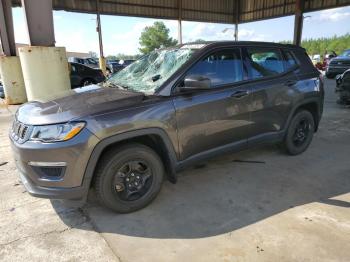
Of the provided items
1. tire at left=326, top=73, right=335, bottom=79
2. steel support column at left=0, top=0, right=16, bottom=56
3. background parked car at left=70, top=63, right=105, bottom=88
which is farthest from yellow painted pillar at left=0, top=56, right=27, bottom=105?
tire at left=326, top=73, right=335, bottom=79

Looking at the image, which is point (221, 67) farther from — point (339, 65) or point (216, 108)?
point (339, 65)

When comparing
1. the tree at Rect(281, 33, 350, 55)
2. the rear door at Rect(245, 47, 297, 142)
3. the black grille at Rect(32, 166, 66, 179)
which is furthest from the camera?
the tree at Rect(281, 33, 350, 55)

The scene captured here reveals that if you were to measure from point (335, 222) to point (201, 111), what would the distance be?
5.81 feet

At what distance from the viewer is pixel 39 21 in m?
6.94

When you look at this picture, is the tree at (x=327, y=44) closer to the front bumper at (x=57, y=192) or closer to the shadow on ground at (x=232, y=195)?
the shadow on ground at (x=232, y=195)

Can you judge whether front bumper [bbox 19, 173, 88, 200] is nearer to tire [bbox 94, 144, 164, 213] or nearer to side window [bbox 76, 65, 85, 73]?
tire [bbox 94, 144, 164, 213]

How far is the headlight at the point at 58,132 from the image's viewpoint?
2.69 metres

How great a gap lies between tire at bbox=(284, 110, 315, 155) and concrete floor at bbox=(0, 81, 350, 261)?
0.46m

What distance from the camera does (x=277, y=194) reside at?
11.8ft

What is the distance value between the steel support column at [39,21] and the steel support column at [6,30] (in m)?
5.17

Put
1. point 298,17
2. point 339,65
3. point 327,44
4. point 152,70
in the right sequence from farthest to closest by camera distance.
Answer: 1. point 327,44
2. point 298,17
3. point 339,65
4. point 152,70

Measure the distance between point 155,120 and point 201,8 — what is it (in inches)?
905

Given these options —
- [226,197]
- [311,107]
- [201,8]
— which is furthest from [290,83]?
[201,8]

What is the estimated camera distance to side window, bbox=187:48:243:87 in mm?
3559
